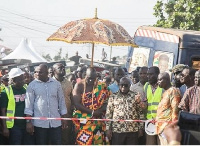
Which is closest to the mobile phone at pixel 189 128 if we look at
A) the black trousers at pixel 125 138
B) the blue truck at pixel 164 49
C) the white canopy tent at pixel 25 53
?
the black trousers at pixel 125 138

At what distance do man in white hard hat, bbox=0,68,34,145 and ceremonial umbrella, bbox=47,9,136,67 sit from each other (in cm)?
105

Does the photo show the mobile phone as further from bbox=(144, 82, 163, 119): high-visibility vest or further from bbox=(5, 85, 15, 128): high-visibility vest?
bbox=(5, 85, 15, 128): high-visibility vest

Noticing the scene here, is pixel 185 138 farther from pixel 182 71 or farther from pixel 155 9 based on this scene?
pixel 155 9

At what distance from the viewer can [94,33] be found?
307 inches

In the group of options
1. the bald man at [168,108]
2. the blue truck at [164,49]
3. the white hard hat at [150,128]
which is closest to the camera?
the bald man at [168,108]

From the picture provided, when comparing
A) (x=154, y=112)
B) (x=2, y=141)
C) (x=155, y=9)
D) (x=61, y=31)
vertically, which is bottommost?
(x=2, y=141)

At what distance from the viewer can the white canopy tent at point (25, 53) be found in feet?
93.5

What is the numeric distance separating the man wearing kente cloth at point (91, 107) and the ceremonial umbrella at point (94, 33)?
2.06 ft

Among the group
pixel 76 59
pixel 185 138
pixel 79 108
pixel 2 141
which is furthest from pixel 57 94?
pixel 76 59

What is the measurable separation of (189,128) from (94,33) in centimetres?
344

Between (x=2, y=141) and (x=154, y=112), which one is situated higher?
(x=154, y=112)

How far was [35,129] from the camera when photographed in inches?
296

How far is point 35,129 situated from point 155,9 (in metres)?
12.6

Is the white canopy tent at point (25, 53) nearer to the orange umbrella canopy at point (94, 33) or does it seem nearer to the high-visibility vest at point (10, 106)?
the orange umbrella canopy at point (94, 33)
